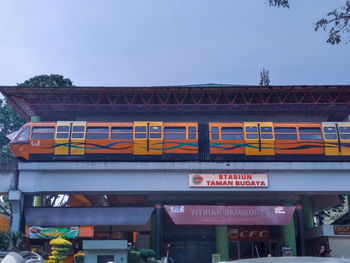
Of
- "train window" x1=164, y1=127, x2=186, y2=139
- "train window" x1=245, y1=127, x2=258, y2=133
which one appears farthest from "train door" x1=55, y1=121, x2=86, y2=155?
"train window" x1=245, y1=127, x2=258, y2=133

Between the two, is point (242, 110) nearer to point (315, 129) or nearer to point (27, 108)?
point (315, 129)

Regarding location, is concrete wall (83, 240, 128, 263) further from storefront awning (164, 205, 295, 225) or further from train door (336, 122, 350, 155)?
train door (336, 122, 350, 155)

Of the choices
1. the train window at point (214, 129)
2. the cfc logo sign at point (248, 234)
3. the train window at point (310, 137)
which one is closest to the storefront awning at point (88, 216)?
the train window at point (214, 129)

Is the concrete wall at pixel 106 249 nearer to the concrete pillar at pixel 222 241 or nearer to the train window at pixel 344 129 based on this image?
the concrete pillar at pixel 222 241

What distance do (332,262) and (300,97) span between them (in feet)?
94.0

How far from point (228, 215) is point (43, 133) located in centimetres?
1357

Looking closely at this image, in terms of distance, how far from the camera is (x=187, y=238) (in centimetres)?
3041

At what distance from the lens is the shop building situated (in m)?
25.4

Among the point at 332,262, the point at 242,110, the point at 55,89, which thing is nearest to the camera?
the point at 332,262

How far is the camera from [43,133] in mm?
26531

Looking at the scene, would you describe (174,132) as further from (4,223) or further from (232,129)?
(4,223)

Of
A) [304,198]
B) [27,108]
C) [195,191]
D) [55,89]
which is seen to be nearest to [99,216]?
[195,191]

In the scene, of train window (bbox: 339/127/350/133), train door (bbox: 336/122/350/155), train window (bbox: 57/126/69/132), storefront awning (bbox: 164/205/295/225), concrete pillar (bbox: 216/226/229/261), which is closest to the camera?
storefront awning (bbox: 164/205/295/225)

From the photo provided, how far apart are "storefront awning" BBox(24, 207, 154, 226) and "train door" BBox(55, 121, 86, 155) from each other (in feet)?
12.6
